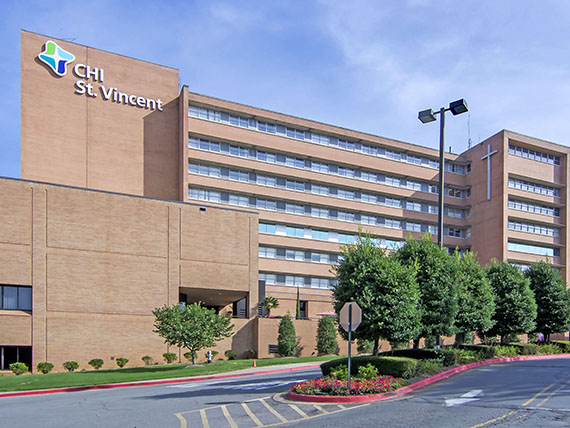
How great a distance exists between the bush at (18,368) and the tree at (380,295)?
23948 mm

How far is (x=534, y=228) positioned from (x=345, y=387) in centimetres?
6563

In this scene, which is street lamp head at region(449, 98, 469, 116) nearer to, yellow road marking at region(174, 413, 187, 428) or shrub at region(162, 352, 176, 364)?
yellow road marking at region(174, 413, 187, 428)

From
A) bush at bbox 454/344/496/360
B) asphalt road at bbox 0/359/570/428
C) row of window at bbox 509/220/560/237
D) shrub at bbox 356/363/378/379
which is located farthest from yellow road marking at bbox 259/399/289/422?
row of window at bbox 509/220/560/237

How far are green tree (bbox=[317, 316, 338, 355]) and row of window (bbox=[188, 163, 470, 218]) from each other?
61.9 ft

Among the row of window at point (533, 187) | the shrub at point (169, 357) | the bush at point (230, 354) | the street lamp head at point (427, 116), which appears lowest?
the bush at point (230, 354)

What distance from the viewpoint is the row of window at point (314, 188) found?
195 feet

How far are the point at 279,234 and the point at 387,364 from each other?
42743mm

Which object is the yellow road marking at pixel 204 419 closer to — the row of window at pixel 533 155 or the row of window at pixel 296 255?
the row of window at pixel 296 255

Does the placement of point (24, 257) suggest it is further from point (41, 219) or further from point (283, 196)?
point (283, 196)

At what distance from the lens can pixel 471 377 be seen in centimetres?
2120

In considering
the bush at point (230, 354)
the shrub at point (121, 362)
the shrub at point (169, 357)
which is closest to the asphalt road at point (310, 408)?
the shrub at point (121, 362)

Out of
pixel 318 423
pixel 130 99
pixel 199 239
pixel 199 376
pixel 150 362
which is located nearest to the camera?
pixel 318 423

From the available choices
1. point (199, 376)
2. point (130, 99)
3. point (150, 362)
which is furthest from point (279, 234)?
point (199, 376)

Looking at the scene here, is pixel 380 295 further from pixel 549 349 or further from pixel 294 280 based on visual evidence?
pixel 294 280
